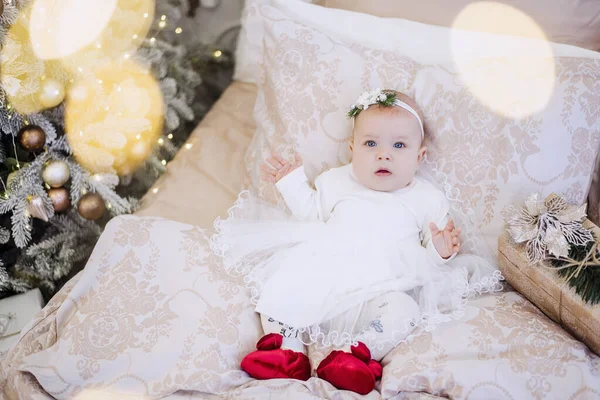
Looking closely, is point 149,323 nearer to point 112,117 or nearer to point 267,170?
point 267,170

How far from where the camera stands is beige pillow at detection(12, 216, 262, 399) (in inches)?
48.5

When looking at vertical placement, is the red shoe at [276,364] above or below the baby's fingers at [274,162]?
below

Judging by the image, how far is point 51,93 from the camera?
1.60 meters

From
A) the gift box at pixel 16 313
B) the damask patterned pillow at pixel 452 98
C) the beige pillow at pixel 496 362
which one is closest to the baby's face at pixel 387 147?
the damask patterned pillow at pixel 452 98

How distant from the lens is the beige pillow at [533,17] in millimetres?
1694

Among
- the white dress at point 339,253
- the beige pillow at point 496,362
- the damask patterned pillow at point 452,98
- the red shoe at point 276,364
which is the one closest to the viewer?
the beige pillow at point 496,362

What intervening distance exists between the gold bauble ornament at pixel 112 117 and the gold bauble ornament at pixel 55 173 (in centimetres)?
8

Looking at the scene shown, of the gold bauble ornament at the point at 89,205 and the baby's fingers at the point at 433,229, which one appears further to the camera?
the gold bauble ornament at the point at 89,205

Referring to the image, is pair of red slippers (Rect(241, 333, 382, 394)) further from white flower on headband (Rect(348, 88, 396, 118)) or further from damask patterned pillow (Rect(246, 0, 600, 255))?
white flower on headband (Rect(348, 88, 396, 118))

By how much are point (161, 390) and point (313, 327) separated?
15.5 inches

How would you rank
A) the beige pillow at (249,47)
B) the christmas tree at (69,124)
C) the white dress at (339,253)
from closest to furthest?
1. the white dress at (339,253)
2. the christmas tree at (69,124)
3. the beige pillow at (249,47)

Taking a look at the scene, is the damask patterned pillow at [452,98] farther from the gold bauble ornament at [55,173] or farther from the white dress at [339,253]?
the gold bauble ornament at [55,173]

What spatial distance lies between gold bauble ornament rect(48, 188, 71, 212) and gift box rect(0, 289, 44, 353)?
0.35 m

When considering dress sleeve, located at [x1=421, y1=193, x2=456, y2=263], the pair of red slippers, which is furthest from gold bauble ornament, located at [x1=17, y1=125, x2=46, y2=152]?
dress sleeve, located at [x1=421, y1=193, x2=456, y2=263]
